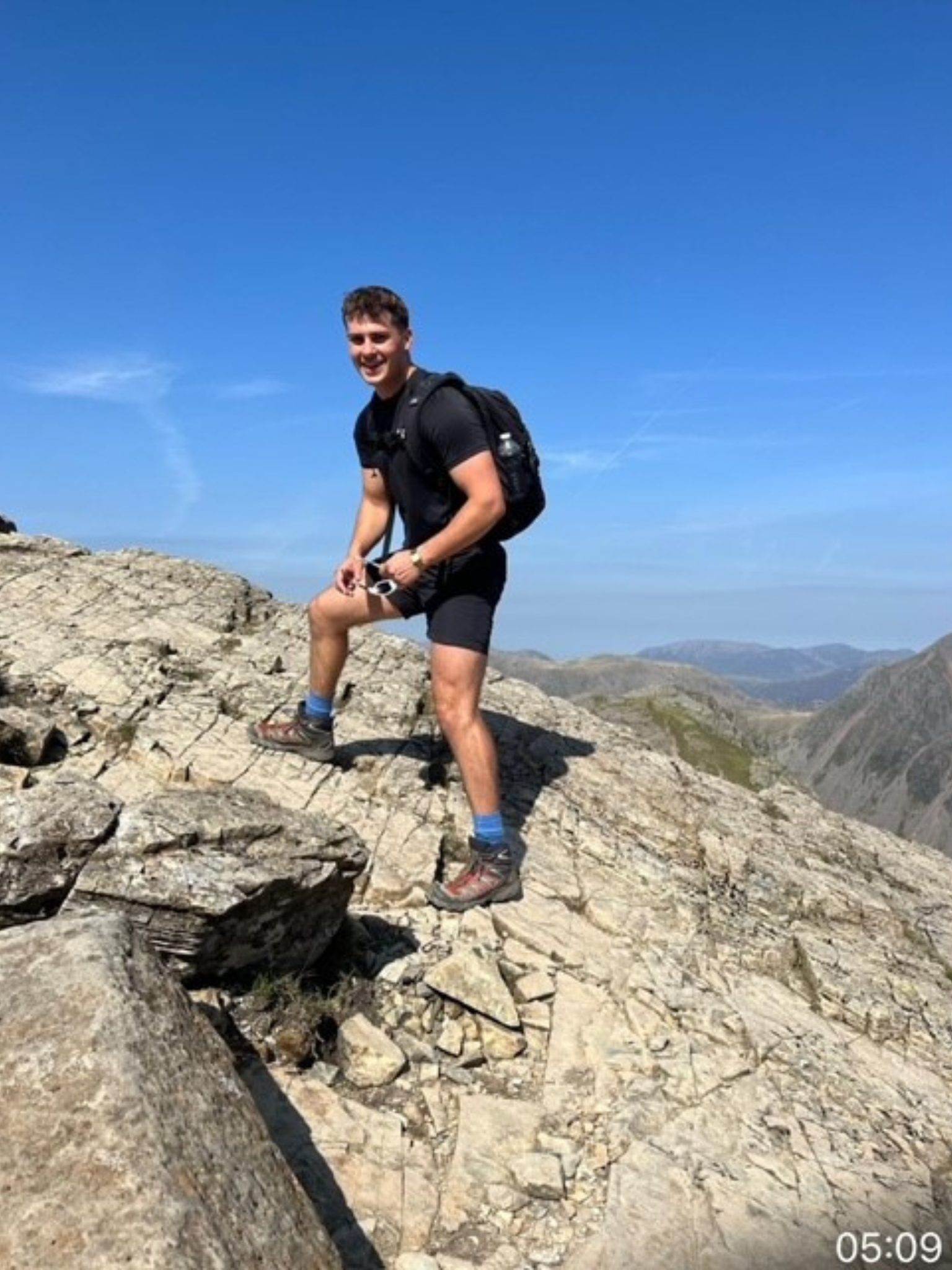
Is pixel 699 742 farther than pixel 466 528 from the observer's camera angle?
Yes

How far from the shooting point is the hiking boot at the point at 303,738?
12.1 meters

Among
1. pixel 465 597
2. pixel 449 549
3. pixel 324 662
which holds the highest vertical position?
pixel 449 549

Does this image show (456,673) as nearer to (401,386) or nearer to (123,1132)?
(401,386)

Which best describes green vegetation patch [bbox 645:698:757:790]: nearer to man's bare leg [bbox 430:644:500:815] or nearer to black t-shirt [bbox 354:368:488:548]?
man's bare leg [bbox 430:644:500:815]

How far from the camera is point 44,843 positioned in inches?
293

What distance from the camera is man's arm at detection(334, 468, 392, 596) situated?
36.4 feet

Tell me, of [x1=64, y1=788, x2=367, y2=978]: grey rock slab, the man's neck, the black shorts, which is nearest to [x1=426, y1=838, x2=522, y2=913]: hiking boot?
[x1=64, y1=788, x2=367, y2=978]: grey rock slab

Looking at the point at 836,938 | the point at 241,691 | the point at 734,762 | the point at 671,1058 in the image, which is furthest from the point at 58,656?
the point at 734,762

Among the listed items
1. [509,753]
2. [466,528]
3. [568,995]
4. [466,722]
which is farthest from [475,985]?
[509,753]

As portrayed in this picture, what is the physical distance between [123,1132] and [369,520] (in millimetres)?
7931

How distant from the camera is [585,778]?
14461 millimetres

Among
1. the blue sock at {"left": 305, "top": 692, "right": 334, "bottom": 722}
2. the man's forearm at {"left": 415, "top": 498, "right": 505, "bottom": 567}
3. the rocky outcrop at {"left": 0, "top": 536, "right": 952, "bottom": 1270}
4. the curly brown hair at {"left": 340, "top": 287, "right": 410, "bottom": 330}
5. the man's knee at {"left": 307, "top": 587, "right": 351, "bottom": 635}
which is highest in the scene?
the curly brown hair at {"left": 340, "top": 287, "right": 410, "bottom": 330}

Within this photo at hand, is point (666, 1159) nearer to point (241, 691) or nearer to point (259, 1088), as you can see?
point (259, 1088)

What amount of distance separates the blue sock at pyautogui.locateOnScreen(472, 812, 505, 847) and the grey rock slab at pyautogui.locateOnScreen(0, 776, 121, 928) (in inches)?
A: 148
